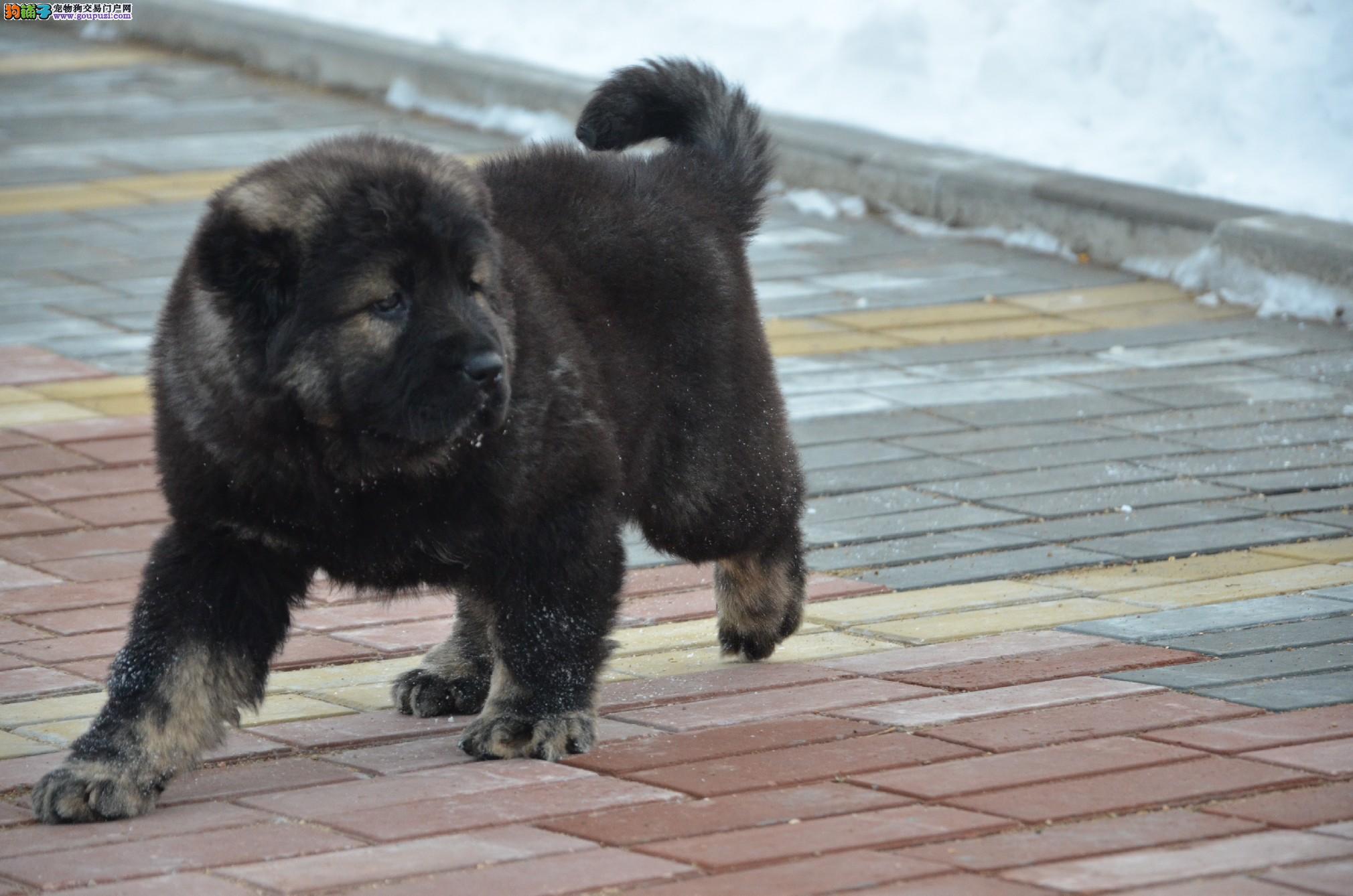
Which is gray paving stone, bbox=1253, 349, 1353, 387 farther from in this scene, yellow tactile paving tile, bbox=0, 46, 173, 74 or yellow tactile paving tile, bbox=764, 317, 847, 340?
yellow tactile paving tile, bbox=0, 46, 173, 74

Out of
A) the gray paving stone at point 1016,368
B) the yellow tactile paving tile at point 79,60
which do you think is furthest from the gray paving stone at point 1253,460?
the yellow tactile paving tile at point 79,60

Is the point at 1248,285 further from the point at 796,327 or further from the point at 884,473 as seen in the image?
the point at 884,473

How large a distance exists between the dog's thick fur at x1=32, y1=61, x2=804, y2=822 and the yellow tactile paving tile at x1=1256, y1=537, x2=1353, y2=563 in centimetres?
174

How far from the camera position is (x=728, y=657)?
4691 mm

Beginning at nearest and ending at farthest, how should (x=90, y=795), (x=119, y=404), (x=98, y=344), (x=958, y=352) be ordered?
(x=90, y=795), (x=119, y=404), (x=958, y=352), (x=98, y=344)

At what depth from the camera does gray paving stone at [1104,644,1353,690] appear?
13.4ft

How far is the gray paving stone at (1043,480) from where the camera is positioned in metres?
5.82

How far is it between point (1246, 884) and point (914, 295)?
18.3ft

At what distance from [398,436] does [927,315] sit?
466cm

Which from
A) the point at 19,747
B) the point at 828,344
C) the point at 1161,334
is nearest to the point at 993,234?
the point at 1161,334

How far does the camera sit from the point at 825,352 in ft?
24.6

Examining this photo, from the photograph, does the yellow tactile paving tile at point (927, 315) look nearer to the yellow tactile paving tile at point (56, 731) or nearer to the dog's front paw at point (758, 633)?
the dog's front paw at point (758, 633)

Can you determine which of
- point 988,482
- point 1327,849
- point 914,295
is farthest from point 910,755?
point 914,295

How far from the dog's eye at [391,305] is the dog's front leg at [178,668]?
512 mm
